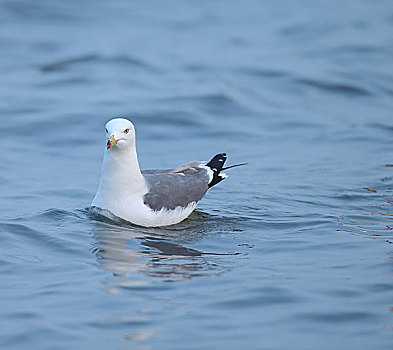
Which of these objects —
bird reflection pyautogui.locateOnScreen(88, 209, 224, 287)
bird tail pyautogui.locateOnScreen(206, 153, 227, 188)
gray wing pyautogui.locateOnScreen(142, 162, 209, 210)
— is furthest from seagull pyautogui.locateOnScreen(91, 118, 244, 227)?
bird tail pyautogui.locateOnScreen(206, 153, 227, 188)

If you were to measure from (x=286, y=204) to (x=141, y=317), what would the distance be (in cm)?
338

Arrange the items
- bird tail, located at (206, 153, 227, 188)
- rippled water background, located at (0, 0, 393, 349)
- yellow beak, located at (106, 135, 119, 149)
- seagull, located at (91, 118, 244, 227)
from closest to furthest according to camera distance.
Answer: rippled water background, located at (0, 0, 393, 349) → yellow beak, located at (106, 135, 119, 149) → seagull, located at (91, 118, 244, 227) → bird tail, located at (206, 153, 227, 188)

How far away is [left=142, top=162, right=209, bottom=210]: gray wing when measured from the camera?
7488 mm

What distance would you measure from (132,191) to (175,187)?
47 centimetres

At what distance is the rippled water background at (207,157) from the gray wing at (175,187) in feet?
0.88

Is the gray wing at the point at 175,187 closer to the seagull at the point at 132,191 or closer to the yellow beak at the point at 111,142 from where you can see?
the seagull at the point at 132,191

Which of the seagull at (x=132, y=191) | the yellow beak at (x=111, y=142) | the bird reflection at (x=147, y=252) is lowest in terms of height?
the bird reflection at (x=147, y=252)

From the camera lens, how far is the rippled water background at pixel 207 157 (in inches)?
205

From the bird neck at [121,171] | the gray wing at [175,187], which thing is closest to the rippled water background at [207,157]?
the gray wing at [175,187]

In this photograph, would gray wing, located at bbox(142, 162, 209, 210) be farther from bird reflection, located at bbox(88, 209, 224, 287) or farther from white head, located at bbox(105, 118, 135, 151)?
white head, located at bbox(105, 118, 135, 151)

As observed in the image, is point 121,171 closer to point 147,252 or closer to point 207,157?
point 147,252

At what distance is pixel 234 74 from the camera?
15.1 metres

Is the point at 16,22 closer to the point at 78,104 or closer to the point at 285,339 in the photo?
the point at 78,104

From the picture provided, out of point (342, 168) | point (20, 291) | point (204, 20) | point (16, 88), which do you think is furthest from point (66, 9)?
point (20, 291)
